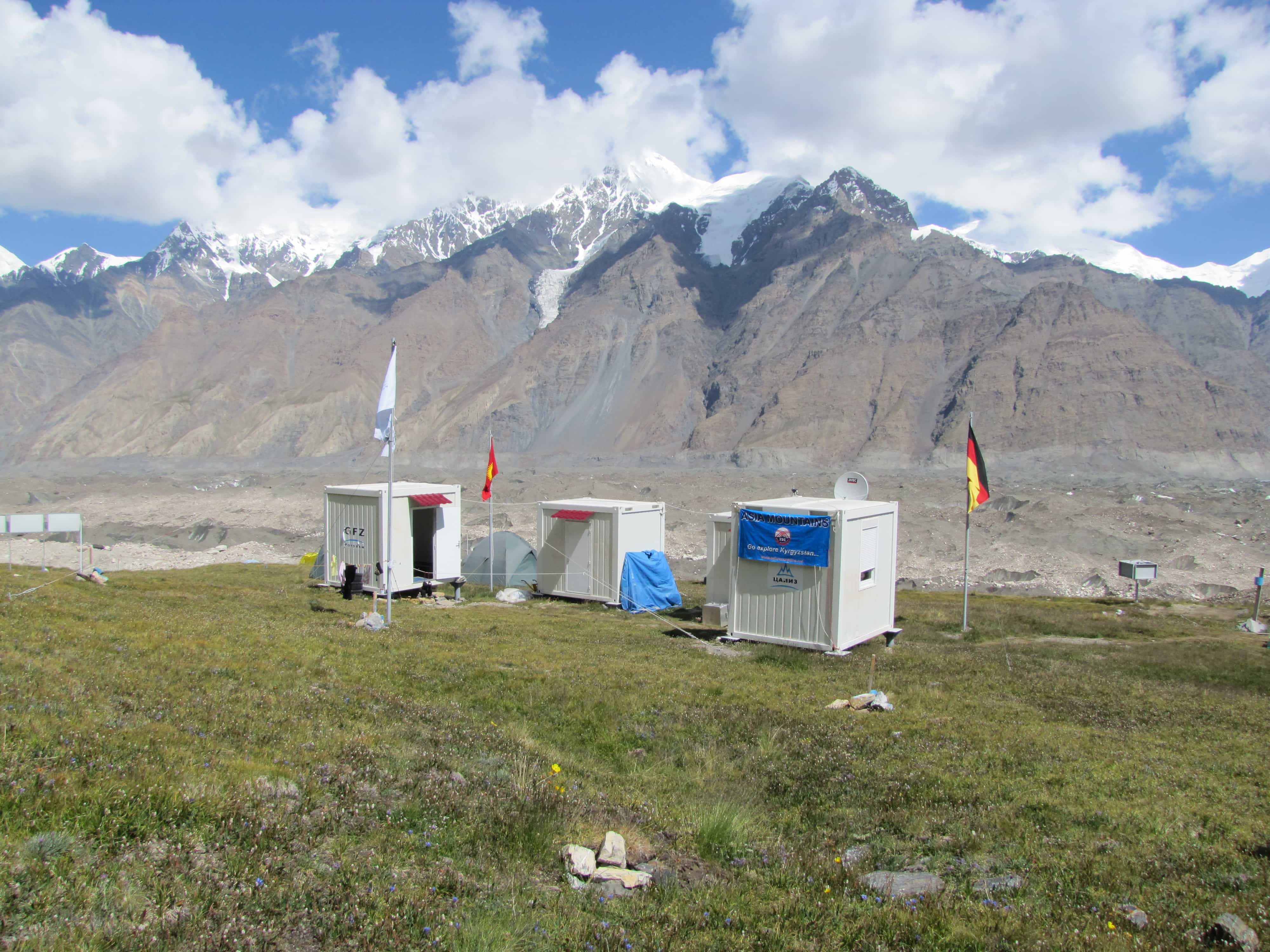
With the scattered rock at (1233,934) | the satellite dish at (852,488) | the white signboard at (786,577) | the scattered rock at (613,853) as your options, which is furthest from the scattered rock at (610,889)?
the satellite dish at (852,488)

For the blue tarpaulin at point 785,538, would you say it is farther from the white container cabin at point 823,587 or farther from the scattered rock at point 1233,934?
the scattered rock at point 1233,934

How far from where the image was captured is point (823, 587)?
1659 cm

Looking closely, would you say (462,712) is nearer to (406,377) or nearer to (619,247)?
(406,377)

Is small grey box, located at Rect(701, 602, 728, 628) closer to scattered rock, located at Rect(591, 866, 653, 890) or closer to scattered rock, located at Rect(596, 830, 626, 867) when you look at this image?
scattered rock, located at Rect(596, 830, 626, 867)

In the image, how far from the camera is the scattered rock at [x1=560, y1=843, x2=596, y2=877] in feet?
18.4

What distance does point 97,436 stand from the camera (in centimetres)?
11994

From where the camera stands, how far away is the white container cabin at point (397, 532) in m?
22.4

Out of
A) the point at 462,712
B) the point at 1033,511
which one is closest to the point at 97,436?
the point at 1033,511

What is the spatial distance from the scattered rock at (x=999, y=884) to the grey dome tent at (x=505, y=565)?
2008 centimetres

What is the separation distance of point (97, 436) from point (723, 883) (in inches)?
5450

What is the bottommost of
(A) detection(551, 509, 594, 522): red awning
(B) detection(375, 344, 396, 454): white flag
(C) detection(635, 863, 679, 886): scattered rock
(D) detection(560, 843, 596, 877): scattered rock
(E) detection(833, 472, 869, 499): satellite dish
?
(C) detection(635, 863, 679, 886): scattered rock

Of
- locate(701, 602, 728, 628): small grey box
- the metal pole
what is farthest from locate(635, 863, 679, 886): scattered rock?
locate(701, 602, 728, 628): small grey box

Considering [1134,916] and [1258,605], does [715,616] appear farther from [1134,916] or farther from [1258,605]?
[1134,916]

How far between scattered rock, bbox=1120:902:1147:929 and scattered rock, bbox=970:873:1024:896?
61 cm
